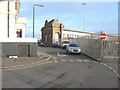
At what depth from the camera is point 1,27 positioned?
538 inches

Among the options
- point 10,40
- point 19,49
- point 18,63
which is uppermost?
point 10,40

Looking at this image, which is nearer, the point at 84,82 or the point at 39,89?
the point at 39,89

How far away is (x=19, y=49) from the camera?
1195 cm

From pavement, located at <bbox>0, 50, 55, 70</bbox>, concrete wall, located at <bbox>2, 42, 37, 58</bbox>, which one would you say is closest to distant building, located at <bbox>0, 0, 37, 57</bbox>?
concrete wall, located at <bbox>2, 42, 37, 58</bbox>

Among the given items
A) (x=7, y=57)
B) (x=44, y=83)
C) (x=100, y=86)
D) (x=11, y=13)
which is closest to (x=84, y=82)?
(x=100, y=86)

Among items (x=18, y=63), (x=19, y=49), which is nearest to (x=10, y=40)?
(x=19, y=49)

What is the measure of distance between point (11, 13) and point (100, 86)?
40.6 ft

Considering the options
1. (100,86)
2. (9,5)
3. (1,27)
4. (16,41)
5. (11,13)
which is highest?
(9,5)

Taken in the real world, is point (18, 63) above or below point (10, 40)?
below

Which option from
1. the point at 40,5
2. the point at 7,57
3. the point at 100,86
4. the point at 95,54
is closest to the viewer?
the point at 100,86

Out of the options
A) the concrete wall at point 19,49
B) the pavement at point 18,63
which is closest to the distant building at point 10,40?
the concrete wall at point 19,49

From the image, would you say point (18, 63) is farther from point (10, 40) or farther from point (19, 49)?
point (10, 40)

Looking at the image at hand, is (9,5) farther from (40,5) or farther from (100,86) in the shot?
(100,86)

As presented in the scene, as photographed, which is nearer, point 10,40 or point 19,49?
point 10,40
